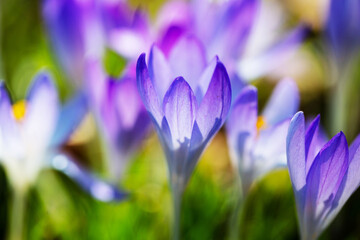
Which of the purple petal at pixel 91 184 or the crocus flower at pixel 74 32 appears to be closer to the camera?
the purple petal at pixel 91 184

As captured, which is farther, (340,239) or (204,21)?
(340,239)

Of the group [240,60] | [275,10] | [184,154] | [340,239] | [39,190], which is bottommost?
[340,239]

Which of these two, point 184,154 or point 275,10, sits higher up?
point 275,10

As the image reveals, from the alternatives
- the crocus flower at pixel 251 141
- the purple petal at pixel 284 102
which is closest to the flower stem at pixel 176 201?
the crocus flower at pixel 251 141

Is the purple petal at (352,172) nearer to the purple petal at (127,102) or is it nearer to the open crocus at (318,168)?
the open crocus at (318,168)

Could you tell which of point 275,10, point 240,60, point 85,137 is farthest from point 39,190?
point 275,10

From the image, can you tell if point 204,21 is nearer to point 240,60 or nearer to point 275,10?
point 240,60
